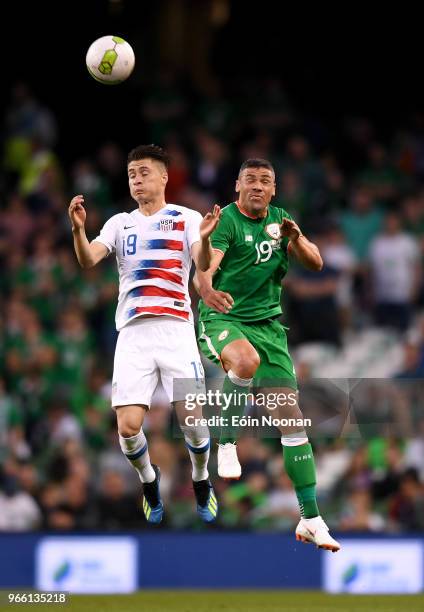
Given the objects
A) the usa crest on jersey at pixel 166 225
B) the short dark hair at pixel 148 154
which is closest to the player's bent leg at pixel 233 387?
the usa crest on jersey at pixel 166 225

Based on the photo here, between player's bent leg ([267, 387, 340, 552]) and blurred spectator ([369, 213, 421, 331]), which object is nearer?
player's bent leg ([267, 387, 340, 552])

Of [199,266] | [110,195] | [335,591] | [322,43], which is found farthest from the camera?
[322,43]

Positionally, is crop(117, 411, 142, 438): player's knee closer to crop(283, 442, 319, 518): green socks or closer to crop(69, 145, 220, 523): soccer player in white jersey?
crop(69, 145, 220, 523): soccer player in white jersey

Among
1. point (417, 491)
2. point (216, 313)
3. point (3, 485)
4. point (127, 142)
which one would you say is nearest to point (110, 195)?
point (127, 142)

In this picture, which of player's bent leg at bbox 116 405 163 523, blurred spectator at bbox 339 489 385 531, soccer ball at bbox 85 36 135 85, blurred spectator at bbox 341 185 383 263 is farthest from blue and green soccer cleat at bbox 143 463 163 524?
blurred spectator at bbox 341 185 383 263

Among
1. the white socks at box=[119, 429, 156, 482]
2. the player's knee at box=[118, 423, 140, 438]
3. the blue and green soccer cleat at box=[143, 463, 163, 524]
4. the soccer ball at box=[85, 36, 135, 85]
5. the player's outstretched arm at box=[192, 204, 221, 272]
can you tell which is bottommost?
the blue and green soccer cleat at box=[143, 463, 163, 524]

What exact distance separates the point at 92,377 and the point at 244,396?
676cm

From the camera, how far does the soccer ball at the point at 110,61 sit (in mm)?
11039

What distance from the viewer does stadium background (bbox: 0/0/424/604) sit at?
1602cm

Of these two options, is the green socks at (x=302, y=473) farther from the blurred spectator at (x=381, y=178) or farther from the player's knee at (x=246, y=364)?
the blurred spectator at (x=381, y=178)

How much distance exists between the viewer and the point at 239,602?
13.8 metres

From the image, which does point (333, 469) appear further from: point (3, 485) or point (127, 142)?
point (127, 142)

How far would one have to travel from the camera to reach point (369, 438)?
1619 centimetres

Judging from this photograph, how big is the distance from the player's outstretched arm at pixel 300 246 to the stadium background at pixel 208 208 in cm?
258
